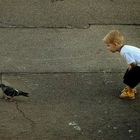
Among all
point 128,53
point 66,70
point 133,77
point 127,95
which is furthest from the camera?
point 66,70

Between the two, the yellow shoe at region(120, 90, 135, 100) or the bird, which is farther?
the yellow shoe at region(120, 90, 135, 100)

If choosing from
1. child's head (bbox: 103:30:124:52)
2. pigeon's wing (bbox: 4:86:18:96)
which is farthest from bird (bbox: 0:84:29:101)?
child's head (bbox: 103:30:124:52)

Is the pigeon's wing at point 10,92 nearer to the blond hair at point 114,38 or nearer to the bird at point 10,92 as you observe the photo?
the bird at point 10,92

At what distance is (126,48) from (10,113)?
1.61 meters

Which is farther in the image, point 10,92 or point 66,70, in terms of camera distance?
point 66,70

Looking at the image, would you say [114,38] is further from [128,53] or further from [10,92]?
[10,92]

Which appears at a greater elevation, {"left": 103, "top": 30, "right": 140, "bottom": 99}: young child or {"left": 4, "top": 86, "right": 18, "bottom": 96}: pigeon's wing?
{"left": 103, "top": 30, "right": 140, "bottom": 99}: young child

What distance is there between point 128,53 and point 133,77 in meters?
0.37

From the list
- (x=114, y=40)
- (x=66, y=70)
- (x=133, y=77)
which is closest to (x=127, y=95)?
(x=133, y=77)

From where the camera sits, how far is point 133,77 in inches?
264

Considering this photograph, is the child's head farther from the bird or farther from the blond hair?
the bird

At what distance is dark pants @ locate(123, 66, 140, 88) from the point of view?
6669 mm

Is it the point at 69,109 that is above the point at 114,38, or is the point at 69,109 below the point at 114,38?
below

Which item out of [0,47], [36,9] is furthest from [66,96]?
[36,9]
